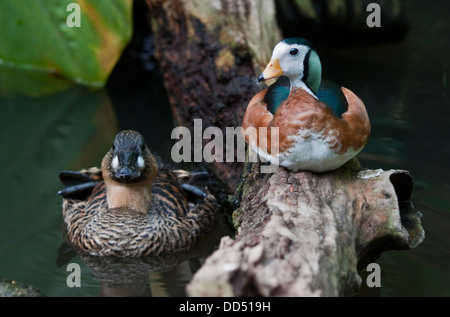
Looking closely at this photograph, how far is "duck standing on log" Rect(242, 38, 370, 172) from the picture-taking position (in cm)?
339

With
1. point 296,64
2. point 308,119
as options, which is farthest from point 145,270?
point 296,64

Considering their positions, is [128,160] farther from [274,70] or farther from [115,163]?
[274,70]

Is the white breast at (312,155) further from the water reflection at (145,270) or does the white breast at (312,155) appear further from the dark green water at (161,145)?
the water reflection at (145,270)

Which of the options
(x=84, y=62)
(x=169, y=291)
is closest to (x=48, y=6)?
(x=84, y=62)

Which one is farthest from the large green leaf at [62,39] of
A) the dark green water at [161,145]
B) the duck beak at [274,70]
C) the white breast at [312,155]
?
the white breast at [312,155]

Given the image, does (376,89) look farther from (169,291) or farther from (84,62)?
(169,291)

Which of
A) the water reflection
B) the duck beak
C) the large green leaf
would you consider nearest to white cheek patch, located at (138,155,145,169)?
the water reflection

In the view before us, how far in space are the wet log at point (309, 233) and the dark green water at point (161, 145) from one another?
0.51m

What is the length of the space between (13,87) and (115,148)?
12.3 feet

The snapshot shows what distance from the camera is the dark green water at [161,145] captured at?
13.3 feet

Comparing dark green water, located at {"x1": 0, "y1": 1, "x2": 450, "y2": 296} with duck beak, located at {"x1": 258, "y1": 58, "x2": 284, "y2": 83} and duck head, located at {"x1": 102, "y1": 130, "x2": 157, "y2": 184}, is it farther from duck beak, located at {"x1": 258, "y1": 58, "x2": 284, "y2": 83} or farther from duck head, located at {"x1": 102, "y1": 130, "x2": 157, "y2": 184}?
duck beak, located at {"x1": 258, "y1": 58, "x2": 284, "y2": 83}

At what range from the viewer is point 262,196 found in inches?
138

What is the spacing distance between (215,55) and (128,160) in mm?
1385

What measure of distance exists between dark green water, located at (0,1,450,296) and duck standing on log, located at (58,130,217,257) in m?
0.14
